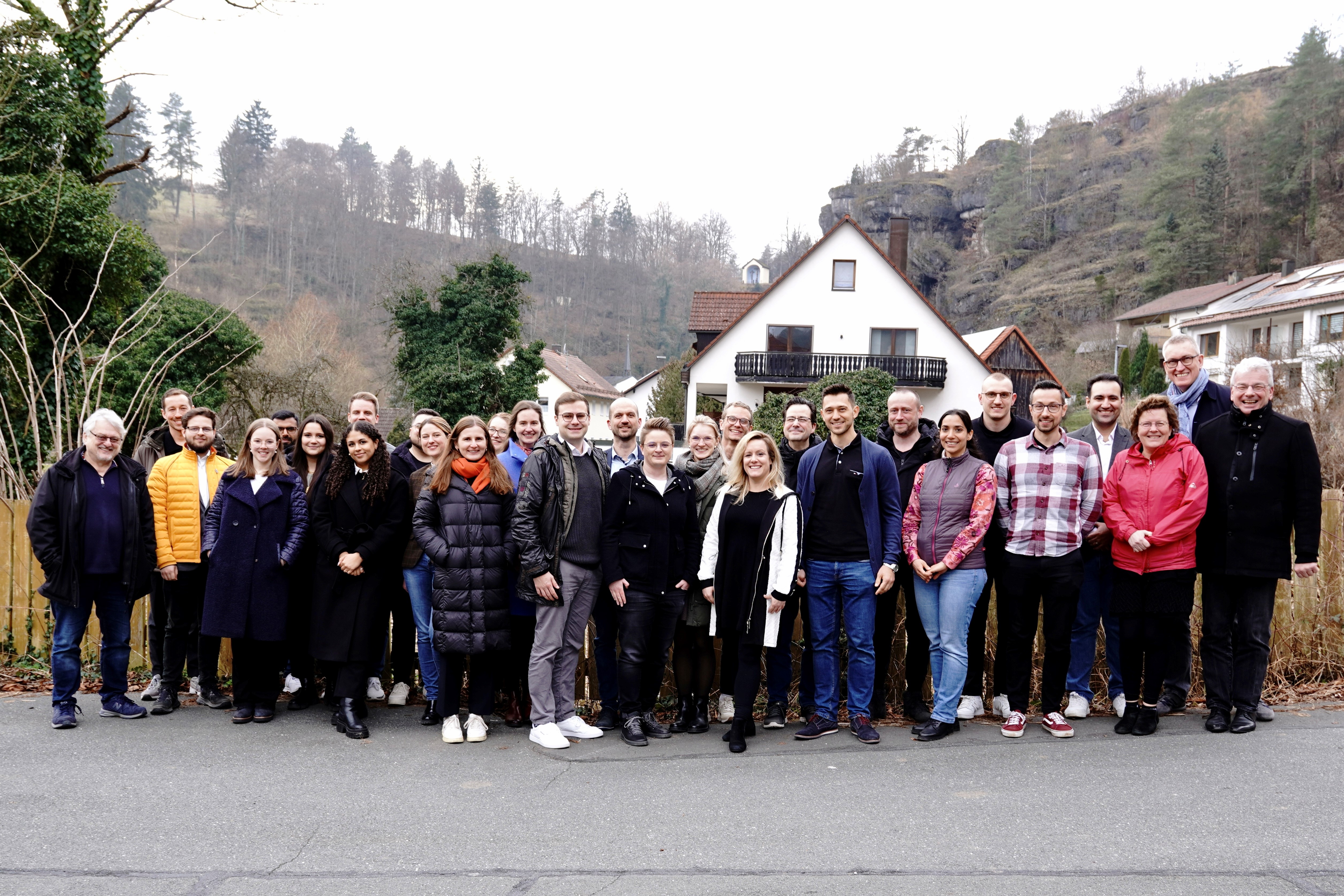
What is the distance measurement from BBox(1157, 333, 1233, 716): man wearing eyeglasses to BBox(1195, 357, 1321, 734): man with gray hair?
0.27 meters

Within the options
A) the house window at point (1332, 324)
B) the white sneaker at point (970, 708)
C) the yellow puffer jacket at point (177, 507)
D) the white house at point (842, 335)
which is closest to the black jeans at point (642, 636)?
the white sneaker at point (970, 708)

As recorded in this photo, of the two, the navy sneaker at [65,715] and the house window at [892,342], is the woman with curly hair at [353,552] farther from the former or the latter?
the house window at [892,342]

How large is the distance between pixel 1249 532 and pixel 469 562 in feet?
15.5

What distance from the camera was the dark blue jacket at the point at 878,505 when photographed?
18.0 feet

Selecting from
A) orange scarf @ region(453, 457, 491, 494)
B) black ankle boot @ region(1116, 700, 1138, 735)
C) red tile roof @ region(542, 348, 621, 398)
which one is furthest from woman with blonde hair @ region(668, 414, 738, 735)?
red tile roof @ region(542, 348, 621, 398)

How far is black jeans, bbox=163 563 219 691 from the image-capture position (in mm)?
6105

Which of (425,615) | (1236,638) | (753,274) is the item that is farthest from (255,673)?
(753,274)

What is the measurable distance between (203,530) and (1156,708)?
6.24 m

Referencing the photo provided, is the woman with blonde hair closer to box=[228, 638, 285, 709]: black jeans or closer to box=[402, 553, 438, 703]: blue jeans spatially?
box=[402, 553, 438, 703]: blue jeans

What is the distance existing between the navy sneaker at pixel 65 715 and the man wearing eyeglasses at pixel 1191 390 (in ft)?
22.8

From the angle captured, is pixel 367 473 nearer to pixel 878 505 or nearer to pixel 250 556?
pixel 250 556

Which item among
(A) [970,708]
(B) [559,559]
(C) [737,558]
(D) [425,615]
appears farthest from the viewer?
(D) [425,615]

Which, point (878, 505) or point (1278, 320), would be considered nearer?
point (878, 505)

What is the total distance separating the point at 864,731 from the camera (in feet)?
17.6
